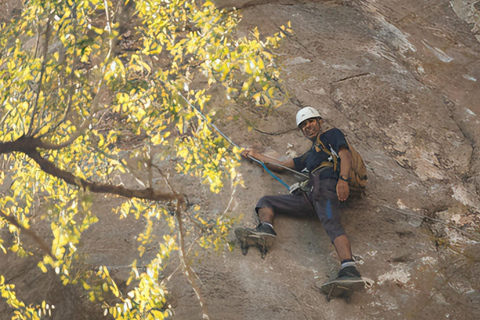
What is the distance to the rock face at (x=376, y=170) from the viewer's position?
5113mm

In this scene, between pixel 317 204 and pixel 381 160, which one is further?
pixel 381 160

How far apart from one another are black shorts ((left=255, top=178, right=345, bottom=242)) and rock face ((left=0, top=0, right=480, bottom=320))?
8.1 inches

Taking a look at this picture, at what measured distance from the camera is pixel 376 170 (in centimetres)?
645

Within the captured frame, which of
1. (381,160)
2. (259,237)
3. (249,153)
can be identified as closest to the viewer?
(259,237)

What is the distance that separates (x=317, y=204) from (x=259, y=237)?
0.76 m

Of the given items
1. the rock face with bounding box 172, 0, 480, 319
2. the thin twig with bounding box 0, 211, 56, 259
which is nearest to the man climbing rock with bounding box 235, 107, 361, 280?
the rock face with bounding box 172, 0, 480, 319

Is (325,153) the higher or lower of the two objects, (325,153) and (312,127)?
the lower

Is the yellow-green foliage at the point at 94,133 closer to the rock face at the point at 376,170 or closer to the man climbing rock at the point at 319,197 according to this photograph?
the rock face at the point at 376,170

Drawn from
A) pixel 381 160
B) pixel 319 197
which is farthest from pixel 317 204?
pixel 381 160

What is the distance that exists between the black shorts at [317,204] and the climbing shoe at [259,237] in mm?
304

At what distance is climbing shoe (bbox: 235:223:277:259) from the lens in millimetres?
5465

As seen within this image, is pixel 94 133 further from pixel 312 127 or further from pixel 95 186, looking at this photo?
pixel 312 127

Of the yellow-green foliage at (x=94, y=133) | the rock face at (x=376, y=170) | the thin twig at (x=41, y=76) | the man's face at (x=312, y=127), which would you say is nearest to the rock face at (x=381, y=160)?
the rock face at (x=376, y=170)

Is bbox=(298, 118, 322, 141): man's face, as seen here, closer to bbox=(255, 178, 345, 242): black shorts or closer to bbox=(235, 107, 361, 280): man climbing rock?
bbox=(235, 107, 361, 280): man climbing rock
